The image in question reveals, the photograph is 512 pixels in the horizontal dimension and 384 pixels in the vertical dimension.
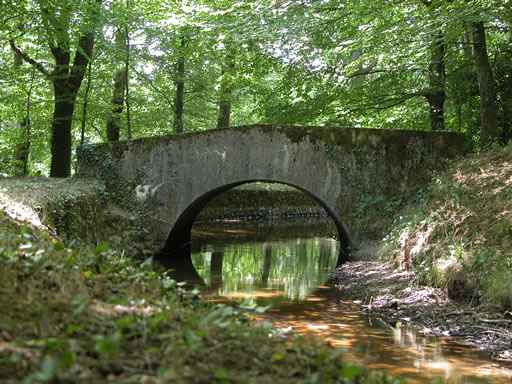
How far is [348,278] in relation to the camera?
24.9ft

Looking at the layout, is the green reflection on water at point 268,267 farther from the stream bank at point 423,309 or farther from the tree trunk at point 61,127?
the tree trunk at point 61,127

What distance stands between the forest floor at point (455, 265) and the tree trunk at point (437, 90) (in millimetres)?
2740

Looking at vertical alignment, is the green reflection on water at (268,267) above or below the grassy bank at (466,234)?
below

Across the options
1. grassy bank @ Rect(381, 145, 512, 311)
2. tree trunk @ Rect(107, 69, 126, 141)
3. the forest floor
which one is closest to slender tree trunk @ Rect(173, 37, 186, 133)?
tree trunk @ Rect(107, 69, 126, 141)

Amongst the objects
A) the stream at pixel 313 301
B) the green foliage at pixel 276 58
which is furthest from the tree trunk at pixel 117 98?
the stream at pixel 313 301

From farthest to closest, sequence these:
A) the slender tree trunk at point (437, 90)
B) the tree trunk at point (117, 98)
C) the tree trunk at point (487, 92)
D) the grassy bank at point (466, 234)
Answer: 1. the tree trunk at point (117, 98)
2. the slender tree trunk at point (437, 90)
3. the tree trunk at point (487, 92)
4. the grassy bank at point (466, 234)

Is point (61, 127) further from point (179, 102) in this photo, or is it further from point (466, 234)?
point (466, 234)

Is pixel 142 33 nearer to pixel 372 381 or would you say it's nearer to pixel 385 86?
pixel 385 86

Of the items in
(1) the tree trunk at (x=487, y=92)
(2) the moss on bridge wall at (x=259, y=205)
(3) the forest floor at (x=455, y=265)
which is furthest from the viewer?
(2) the moss on bridge wall at (x=259, y=205)

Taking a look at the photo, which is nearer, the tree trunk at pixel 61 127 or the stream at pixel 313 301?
the stream at pixel 313 301

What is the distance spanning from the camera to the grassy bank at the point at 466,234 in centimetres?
514

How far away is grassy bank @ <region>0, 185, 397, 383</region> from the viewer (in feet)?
5.79

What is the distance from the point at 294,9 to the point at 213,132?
2.75 metres

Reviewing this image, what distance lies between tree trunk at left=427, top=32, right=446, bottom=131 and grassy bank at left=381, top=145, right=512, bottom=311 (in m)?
2.64
